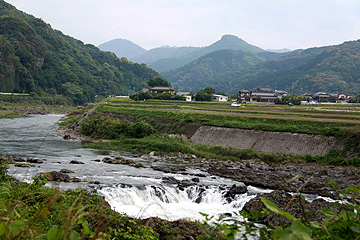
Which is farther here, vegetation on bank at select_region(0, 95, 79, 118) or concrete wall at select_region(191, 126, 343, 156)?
vegetation on bank at select_region(0, 95, 79, 118)

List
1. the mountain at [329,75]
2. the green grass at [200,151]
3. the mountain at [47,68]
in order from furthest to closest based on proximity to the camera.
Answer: the mountain at [329,75] < the mountain at [47,68] < the green grass at [200,151]

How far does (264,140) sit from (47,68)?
116345mm

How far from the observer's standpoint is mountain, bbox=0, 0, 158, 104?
11294 cm

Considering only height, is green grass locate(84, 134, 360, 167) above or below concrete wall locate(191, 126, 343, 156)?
below

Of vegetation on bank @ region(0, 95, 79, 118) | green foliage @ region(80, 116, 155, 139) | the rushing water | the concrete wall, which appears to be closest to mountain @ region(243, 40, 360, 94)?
vegetation on bank @ region(0, 95, 79, 118)

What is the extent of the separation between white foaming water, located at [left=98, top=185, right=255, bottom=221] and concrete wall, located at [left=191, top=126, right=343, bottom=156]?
13.3m

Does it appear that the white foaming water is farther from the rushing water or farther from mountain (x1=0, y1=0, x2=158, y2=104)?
mountain (x1=0, y1=0, x2=158, y2=104)

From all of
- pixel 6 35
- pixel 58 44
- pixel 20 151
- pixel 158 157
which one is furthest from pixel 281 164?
pixel 58 44

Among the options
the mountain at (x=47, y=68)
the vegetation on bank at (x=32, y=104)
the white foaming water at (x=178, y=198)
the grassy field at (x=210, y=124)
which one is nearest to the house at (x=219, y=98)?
the vegetation on bank at (x=32, y=104)

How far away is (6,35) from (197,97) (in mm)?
83124

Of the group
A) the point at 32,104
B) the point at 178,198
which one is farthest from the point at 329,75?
the point at 178,198

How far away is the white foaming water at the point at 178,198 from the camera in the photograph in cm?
1593

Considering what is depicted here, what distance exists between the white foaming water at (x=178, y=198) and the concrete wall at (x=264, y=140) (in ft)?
43.6

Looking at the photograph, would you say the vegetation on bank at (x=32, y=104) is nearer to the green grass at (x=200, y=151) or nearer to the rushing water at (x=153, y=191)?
the green grass at (x=200, y=151)
